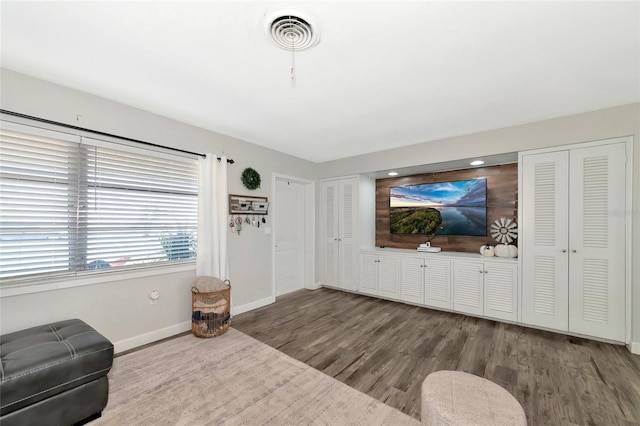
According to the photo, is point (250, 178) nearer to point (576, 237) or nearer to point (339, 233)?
point (339, 233)

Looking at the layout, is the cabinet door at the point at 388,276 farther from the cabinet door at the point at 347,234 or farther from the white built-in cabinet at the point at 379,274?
the cabinet door at the point at 347,234

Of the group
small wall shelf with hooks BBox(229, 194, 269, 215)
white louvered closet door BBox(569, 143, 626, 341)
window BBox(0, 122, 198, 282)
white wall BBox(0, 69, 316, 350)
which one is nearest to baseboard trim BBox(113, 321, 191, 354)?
white wall BBox(0, 69, 316, 350)

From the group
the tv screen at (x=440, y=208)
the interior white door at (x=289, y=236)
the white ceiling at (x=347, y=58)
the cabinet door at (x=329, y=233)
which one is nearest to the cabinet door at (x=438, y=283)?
the tv screen at (x=440, y=208)

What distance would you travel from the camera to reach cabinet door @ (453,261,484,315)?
11.5 feet

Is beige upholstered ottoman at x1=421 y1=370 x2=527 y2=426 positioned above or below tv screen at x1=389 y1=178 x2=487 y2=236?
below

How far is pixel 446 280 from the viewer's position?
3762 mm

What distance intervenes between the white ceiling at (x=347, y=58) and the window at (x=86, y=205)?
0.57m

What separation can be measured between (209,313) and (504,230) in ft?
13.4

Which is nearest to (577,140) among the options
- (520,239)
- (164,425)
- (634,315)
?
(520,239)

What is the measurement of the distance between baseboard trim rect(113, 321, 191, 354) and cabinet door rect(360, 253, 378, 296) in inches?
110

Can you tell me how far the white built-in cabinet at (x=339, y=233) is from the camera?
4.73 metres

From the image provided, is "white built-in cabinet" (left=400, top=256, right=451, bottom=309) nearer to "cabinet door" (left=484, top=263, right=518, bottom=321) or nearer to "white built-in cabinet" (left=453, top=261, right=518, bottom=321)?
"white built-in cabinet" (left=453, top=261, right=518, bottom=321)

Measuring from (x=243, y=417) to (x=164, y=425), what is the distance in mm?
496

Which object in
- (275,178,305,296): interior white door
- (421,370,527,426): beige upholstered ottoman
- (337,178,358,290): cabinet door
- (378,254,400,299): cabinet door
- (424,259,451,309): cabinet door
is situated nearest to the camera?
(421,370,527,426): beige upholstered ottoman
